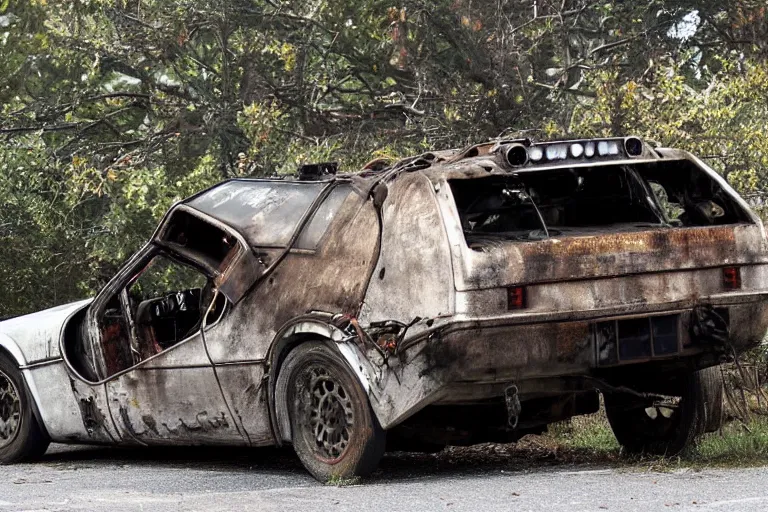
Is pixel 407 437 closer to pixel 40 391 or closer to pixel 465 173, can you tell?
pixel 465 173

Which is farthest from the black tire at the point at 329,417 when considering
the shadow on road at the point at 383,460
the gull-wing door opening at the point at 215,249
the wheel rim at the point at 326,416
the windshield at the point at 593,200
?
the windshield at the point at 593,200

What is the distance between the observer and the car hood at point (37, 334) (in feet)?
31.0

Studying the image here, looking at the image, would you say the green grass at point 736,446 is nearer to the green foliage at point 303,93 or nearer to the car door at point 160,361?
the car door at point 160,361

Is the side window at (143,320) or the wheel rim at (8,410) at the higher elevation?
the side window at (143,320)

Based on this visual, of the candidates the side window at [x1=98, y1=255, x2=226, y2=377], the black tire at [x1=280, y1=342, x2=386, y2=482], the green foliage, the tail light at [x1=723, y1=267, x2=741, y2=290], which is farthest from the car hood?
the green foliage

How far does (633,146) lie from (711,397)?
59.2 inches

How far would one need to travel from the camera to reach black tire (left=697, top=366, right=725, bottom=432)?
808 centimetres

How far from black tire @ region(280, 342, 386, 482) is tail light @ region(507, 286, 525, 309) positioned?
93cm

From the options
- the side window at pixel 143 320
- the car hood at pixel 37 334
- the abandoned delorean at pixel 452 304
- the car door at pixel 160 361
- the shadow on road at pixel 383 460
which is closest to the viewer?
the abandoned delorean at pixel 452 304

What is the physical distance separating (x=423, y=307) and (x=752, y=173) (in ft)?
25.5

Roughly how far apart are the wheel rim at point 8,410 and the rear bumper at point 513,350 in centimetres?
355

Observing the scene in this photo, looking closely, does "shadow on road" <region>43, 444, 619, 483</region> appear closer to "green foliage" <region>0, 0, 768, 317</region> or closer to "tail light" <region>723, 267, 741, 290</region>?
"tail light" <region>723, 267, 741, 290</region>

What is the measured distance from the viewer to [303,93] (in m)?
16.8

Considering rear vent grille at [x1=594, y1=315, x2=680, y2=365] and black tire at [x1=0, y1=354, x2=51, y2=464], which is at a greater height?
rear vent grille at [x1=594, y1=315, x2=680, y2=365]
